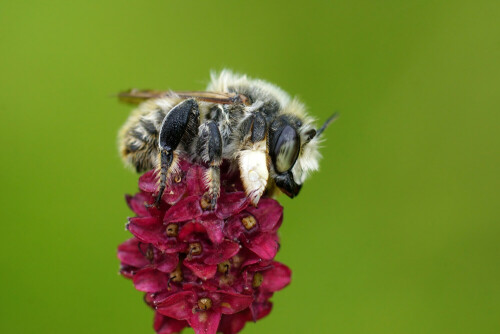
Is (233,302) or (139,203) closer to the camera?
(233,302)

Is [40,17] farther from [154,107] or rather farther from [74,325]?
[154,107]

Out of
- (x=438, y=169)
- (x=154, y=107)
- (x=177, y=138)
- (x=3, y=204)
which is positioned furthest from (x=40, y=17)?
(x=438, y=169)

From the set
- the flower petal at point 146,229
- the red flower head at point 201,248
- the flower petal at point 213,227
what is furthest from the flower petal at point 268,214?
the flower petal at point 146,229

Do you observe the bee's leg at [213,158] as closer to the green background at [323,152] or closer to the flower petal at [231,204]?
the flower petal at [231,204]

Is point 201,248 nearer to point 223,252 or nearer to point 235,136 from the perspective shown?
point 223,252

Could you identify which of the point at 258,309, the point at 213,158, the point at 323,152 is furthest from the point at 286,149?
the point at 323,152

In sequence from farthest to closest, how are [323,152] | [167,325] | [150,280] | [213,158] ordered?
[323,152] → [167,325] → [150,280] → [213,158]

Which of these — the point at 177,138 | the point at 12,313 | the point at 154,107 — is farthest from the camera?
the point at 12,313
